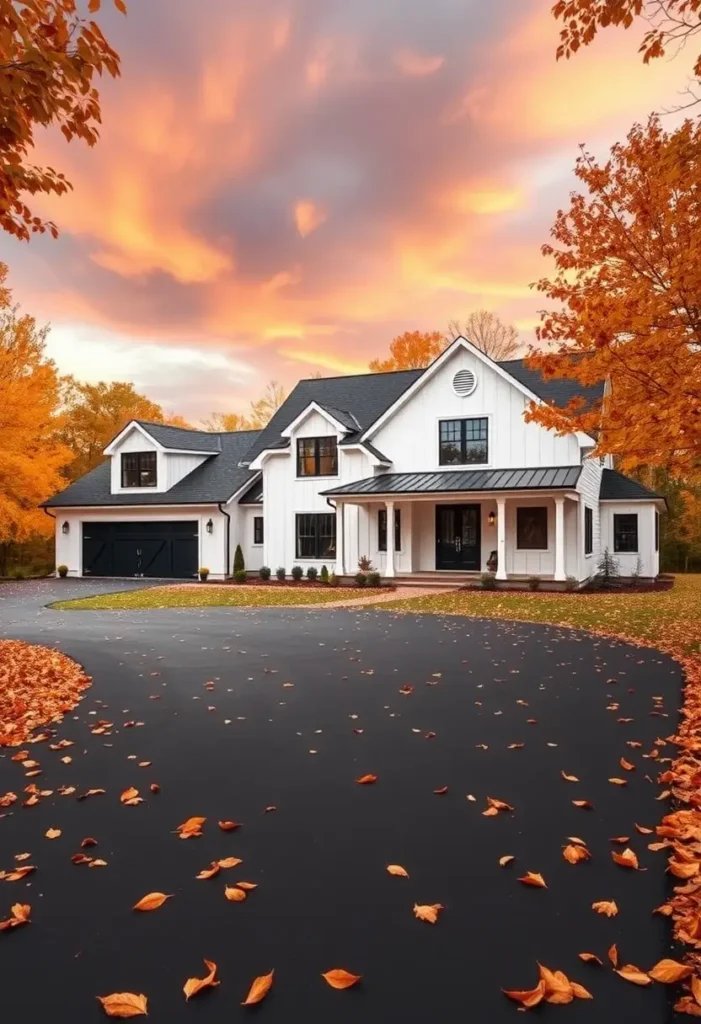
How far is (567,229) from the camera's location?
38.9 ft

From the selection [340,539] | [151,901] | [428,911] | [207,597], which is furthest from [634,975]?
[340,539]

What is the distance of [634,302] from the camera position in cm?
922

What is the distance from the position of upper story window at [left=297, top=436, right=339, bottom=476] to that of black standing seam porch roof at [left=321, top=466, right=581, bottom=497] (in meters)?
1.20

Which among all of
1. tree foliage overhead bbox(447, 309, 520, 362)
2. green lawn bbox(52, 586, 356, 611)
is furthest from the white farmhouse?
tree foliage overhead bbox(447, 309, 520, 362)

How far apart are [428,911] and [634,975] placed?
3.04 ft

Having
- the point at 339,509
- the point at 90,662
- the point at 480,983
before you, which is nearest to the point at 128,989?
the point at 480,983

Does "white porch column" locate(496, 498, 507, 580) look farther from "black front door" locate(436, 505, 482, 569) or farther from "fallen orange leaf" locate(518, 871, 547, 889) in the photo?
"fallen orange leaf" locate(518, 871, 547, 889)

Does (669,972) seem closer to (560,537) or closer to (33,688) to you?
(33,688)

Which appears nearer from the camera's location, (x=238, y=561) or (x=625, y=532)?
(x=625, y=532)

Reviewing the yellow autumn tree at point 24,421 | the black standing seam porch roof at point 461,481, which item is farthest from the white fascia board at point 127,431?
the black standing seam porch roof at point 461,481

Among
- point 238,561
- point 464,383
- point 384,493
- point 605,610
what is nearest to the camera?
point 605,610

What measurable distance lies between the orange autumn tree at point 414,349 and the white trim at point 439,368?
1623 centimetres

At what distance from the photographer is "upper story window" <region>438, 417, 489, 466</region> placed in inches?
937

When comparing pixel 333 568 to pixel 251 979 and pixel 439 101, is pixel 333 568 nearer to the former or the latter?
pixel 439 101
